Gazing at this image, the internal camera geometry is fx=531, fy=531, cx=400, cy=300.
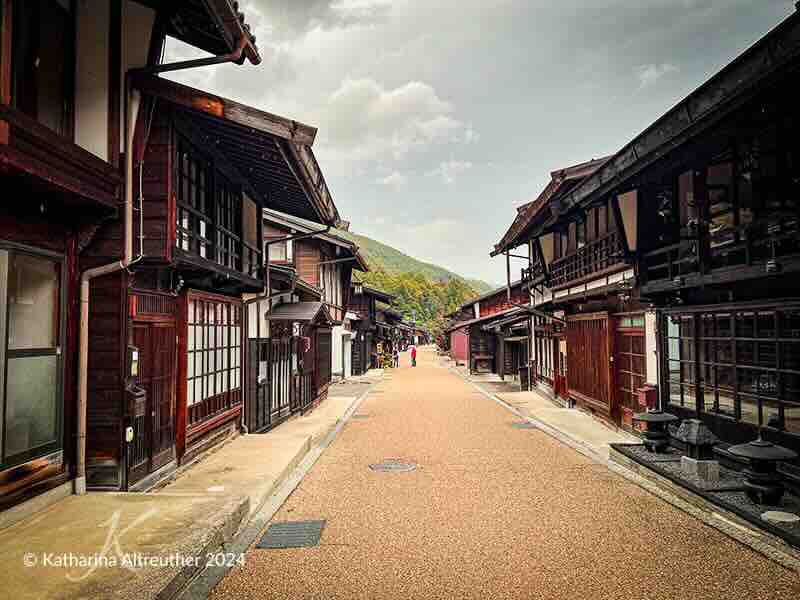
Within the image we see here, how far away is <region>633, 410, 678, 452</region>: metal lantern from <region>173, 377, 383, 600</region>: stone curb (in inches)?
252

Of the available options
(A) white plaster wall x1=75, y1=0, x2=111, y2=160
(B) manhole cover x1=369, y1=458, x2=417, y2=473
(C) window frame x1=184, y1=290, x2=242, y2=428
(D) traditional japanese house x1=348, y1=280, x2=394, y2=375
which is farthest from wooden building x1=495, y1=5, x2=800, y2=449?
(D) traditional japanese house x1=348, y1=280, x2=394, y2=375

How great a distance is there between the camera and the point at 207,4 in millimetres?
5961

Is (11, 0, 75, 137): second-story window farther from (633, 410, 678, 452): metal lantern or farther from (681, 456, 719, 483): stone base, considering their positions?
(633, 410, 678, 452): metal lantern

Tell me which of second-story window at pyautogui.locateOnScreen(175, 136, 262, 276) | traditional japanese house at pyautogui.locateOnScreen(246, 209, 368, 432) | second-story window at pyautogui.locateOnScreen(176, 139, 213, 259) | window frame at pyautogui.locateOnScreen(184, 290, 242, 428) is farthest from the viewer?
traditional japanese house at pyautogui.locateOnScreen(246, 209, 368, 432)

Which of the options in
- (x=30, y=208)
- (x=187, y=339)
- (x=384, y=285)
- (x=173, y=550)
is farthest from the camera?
(x=384, y=285)

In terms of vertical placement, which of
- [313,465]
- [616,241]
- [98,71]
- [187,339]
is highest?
[98,71]

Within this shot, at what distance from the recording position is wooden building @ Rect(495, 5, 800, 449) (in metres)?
6.92

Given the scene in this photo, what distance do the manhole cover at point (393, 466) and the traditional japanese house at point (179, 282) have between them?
129 inches

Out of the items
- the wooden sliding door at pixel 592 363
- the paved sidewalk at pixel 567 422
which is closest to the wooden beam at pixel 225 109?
the paved sidewalk at pixel 567 422

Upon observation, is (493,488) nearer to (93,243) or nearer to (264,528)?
(264,528)

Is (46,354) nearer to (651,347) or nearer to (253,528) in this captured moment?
(253,528)

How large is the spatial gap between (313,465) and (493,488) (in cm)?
363

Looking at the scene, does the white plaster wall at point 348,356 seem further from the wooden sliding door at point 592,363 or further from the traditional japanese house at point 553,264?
the wooden sliding door at point 592,363

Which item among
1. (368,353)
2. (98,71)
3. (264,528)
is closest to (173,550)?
(264,528)
